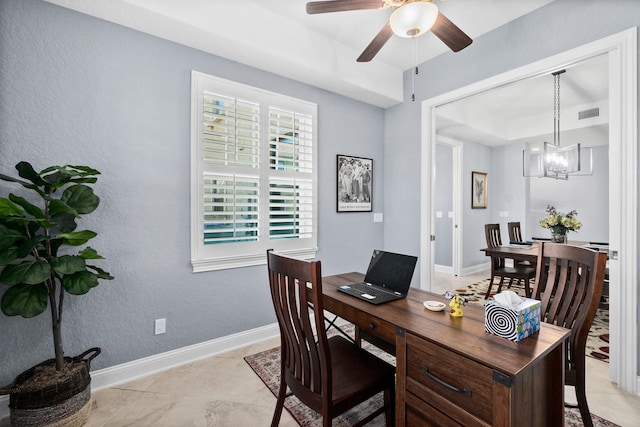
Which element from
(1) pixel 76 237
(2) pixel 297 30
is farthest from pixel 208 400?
(2) pixel 297 30

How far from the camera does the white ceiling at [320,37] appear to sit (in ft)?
6.81

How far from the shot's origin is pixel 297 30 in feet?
8.66

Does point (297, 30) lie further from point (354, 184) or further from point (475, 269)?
point (475, 269)

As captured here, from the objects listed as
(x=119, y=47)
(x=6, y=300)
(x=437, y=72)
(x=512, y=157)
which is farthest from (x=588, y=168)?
(x=6, y=300)

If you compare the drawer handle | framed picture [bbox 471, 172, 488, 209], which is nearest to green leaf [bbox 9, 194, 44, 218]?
the drawer handle

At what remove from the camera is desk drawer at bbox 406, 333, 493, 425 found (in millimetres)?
948

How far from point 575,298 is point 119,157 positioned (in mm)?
3014

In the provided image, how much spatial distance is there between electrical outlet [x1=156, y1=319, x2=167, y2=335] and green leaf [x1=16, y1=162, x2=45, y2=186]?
1222mm

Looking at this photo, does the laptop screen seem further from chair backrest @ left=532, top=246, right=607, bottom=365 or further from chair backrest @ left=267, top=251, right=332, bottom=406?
chair backrest @ left=532, top=246, right=607, bottom=365

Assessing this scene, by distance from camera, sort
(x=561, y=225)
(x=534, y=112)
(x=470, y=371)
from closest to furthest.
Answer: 1. (x=470, y=371)
2. (x=561, y=225)
3. (x=534, y=112)

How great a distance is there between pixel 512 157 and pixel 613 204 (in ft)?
14.1

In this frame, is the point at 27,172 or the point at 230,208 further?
the point at 230,208

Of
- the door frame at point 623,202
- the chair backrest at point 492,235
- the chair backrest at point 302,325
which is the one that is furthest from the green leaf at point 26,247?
the chair backrest at point 492,235

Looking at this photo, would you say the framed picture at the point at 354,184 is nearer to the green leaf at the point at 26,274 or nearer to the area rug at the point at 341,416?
the area rug at the point at 341,416
